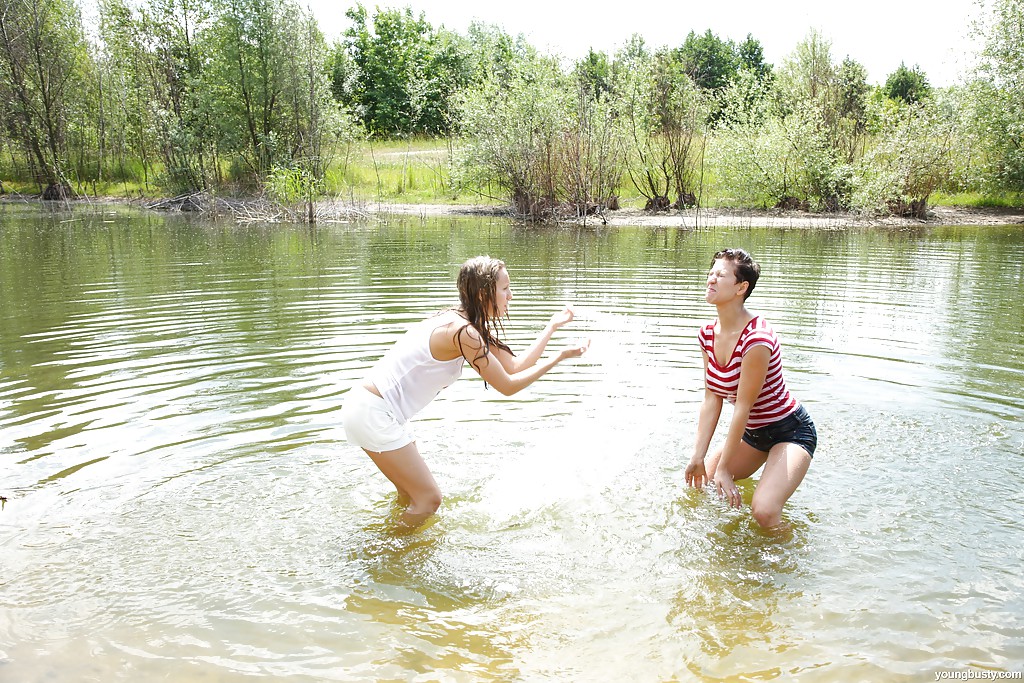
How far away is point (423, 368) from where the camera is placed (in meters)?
4.75

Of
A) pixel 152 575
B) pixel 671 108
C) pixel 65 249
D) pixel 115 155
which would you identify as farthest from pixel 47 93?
pixel 152 575

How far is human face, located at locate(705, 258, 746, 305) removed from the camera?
4816 mm

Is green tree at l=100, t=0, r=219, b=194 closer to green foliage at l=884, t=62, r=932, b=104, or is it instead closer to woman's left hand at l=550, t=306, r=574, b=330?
woman's left hand at l=550, t=306, r=574, b=330

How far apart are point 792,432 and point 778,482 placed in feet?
1.20

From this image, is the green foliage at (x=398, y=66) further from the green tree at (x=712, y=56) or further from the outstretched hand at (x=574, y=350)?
the outstretched hand at (x=574, y=350)

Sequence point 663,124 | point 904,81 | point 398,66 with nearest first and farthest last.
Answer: point 663,124
point 398,66
point 904,81

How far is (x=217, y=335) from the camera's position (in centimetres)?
1001

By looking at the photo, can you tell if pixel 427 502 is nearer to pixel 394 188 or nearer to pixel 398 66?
pixel 394 188

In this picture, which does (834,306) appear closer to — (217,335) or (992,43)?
(217,335)

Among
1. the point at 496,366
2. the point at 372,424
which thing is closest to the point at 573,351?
the point at 496,366

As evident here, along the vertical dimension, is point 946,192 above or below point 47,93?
below

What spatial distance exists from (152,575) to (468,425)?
3079 millimetres

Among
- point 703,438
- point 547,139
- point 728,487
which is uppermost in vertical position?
point 547,139

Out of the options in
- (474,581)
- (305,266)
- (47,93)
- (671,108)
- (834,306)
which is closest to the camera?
(474,581)
